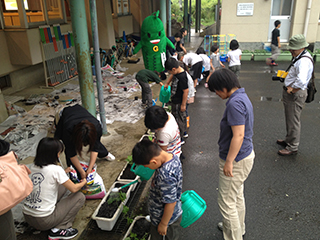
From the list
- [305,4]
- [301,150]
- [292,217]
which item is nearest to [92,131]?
[292,217]

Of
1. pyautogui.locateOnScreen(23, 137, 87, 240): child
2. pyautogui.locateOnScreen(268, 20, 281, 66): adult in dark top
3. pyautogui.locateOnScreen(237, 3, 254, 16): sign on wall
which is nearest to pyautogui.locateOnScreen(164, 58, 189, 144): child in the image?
pyautogui.locateOnScreen(23, 137, 87, 240): child

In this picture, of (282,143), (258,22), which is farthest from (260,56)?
(282,143)

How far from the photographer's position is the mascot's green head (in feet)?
23.0

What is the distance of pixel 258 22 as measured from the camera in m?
13.8

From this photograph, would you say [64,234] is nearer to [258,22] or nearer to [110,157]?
[110,157]

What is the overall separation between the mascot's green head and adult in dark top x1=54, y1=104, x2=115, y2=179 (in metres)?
3.91

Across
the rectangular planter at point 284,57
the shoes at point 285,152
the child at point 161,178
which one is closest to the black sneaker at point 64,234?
the child at point 161,178

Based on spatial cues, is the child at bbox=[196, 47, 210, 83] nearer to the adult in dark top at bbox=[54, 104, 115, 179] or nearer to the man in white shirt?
the man in white shirt

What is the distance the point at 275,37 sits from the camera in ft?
38.6

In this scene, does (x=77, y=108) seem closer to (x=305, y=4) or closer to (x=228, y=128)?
(x=228, y=128)

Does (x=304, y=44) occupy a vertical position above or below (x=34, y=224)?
above

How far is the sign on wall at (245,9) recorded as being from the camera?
13.6 meters

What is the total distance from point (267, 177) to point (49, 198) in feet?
10.6

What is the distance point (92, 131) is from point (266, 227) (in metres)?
2.42
